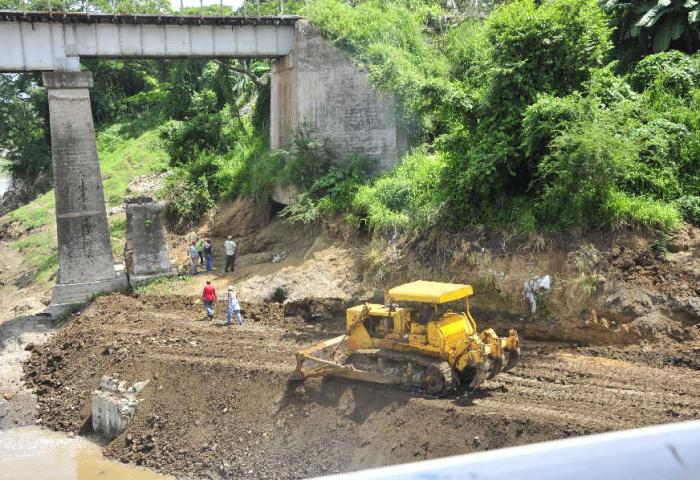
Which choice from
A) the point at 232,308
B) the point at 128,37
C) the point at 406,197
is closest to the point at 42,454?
the point at 232,308

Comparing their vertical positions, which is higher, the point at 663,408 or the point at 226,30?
the point at 226,30

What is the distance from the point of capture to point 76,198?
81.5 ft

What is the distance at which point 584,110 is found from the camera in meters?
17.7

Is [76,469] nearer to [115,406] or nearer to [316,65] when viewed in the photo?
[115,406]

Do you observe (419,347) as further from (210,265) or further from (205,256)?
(205,256)

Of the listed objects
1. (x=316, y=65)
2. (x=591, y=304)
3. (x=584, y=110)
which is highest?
(x=316, y=65)

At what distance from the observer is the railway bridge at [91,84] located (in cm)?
2412

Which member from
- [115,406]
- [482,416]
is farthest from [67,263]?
[482,416]

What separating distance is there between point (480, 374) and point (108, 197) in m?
26.6

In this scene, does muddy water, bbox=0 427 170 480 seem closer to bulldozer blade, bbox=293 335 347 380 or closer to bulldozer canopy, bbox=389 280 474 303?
bulldozer blade, bbox=293 335 347 380

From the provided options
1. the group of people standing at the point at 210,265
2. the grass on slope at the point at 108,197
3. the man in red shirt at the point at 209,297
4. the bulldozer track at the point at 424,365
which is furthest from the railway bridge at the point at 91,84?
the bulldozer track at the point at 424,365

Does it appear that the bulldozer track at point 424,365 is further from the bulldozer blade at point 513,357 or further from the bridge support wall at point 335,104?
the bridge support wall at point 335,104

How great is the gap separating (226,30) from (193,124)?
7668mm

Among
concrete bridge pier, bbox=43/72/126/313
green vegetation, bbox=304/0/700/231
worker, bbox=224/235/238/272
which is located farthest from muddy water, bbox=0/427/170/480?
green vegetation, bbox=304/0/700/231
